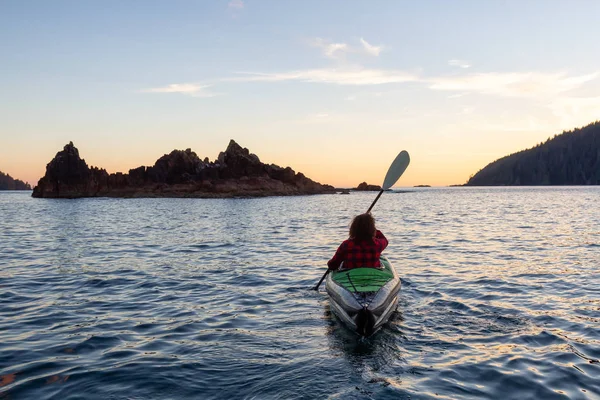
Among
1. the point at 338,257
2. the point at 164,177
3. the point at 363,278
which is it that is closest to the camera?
the point at 363,278

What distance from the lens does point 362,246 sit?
347 inches

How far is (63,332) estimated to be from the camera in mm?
7711

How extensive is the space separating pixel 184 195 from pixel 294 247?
8881cm

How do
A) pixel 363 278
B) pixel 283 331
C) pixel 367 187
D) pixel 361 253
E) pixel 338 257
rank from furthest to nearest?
pixel 367 187
pixel 338 257
pixel 361 253
pixel 363 278
pixel 283 331

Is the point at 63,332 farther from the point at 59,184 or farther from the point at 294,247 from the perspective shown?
the point at 59,184

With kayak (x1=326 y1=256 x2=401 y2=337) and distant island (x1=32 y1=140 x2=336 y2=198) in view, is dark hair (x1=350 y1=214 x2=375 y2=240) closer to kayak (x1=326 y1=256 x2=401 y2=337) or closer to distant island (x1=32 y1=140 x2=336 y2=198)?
kayak (x1=326 y1=256 x2=401 y2=337)

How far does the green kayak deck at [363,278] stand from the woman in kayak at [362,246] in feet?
0.81

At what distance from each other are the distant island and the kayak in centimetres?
9847

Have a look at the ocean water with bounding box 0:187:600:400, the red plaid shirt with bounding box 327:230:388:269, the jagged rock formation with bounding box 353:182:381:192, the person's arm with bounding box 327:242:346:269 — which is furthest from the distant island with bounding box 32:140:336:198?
the red plaid shirt with bounding box 327:230:388:269

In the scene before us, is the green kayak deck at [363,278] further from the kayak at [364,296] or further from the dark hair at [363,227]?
the dark hair at [363,227]

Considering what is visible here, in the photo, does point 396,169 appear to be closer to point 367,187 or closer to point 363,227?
point 363,227

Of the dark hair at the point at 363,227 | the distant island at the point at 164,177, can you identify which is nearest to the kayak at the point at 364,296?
the dark hair at the point at 363,227

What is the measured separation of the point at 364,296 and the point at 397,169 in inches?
260

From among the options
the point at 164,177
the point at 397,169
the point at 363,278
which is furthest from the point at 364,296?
the point at 164,177
